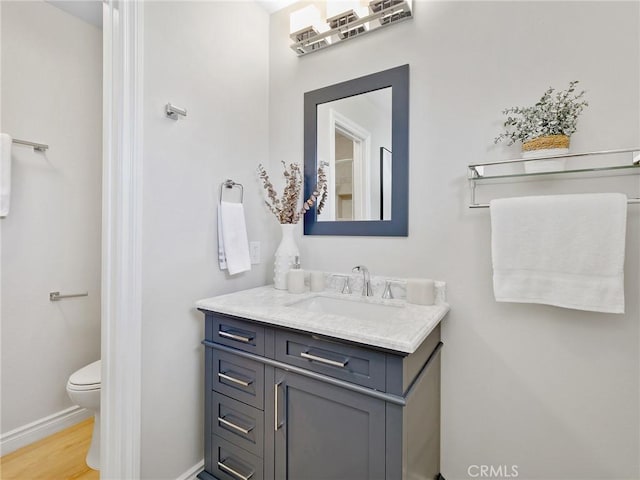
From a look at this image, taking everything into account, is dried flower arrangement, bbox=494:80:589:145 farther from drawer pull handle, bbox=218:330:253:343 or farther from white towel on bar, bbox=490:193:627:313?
drawer pull handle, bbox=218:330:253:343

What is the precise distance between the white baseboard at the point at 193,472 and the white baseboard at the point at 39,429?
3.39ft

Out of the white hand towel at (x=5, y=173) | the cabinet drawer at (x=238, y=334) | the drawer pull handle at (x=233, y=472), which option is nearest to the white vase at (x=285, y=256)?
the cabinet drawer at (x=238, y=334)

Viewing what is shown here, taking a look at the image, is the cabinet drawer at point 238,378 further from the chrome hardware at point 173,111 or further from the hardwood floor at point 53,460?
the chrome hardware at point 173,111

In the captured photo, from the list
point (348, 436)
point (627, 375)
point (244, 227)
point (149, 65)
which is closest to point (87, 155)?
point (149, 65)

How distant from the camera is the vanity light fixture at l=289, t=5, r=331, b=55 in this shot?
5.27 feet

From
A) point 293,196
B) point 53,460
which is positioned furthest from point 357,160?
point 53,460

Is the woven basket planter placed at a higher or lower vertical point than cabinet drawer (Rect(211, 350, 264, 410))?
higher

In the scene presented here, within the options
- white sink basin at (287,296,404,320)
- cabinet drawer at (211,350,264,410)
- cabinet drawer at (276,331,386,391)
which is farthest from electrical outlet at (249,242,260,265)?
cabinet drawer at (276,331,386,391)

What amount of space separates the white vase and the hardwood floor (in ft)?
4.27

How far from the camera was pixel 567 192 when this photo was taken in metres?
1.14

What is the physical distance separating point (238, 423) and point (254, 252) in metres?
0.86

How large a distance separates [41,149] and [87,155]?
0.80ft

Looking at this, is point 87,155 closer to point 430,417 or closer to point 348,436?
point 348,436

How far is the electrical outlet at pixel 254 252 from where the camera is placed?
176 cm
